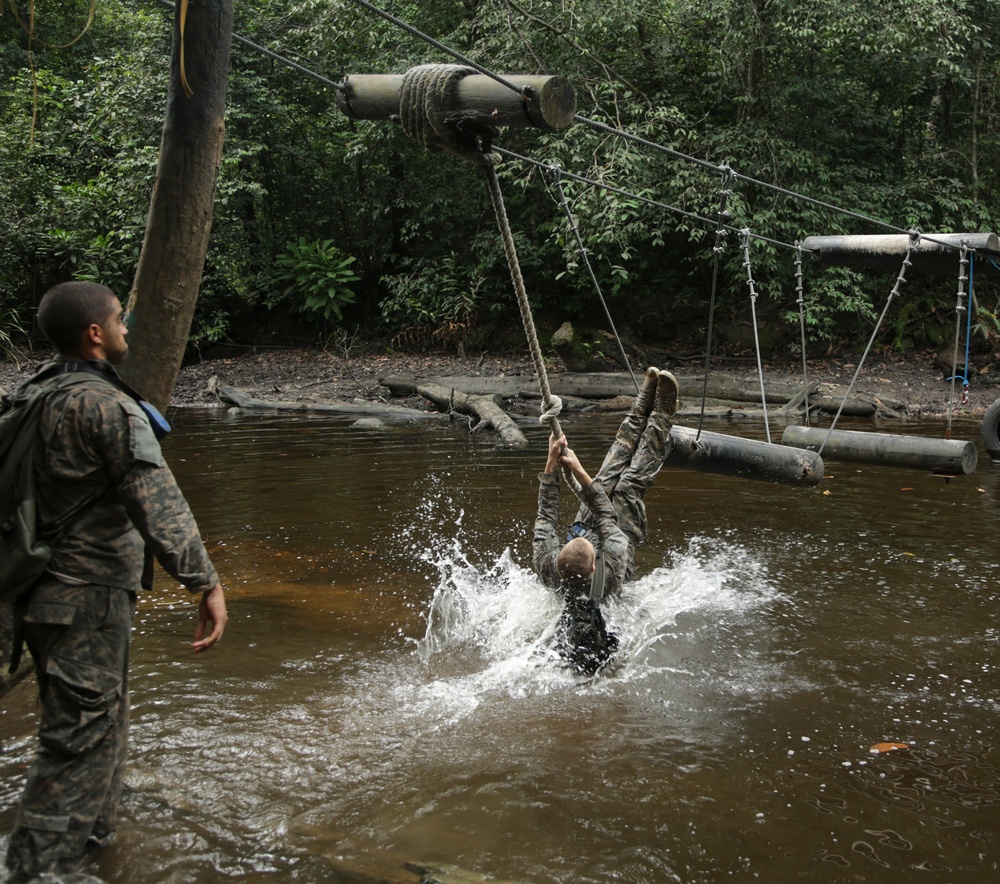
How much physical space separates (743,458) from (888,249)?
246 centimetres

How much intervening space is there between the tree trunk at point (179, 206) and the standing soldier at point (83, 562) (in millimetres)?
554

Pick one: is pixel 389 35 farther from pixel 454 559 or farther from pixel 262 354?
pixel 454 559

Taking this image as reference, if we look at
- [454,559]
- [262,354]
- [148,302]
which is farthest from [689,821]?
[262,354]

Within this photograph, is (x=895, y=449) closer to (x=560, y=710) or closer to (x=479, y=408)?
(x=560, y=710)

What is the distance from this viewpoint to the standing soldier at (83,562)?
2896 mm

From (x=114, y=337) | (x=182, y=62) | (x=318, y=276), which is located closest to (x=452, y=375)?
(x=318, y=276)

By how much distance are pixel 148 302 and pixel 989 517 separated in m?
7.46

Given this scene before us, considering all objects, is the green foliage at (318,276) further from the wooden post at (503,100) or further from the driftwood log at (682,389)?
the wooden post at (503,100)

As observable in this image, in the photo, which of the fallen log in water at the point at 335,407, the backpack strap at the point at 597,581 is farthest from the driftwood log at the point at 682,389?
the backpack strap at the point at 597,581

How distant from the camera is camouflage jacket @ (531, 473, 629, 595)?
5551 mm

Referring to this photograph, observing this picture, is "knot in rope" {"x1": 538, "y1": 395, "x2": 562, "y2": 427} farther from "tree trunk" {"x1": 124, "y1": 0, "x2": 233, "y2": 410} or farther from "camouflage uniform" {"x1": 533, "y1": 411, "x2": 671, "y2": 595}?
"tree trunk" {"x1": 124, "y1": 0, "x2": 233, "y2": 410}

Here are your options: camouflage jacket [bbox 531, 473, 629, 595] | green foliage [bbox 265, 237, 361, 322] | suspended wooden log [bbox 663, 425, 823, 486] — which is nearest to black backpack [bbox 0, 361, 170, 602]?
camouflage jacket [bbox 531, 473, 629, 595]

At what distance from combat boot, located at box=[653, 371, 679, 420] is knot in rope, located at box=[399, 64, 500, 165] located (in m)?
2.37

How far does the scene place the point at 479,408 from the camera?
14266 millimetres
